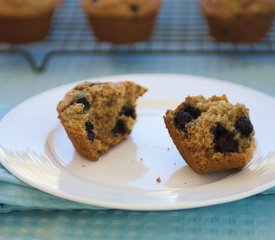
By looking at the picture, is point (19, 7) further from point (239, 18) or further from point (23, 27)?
point (239, 18)

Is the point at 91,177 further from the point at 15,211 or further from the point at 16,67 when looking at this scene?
the point at 16,67

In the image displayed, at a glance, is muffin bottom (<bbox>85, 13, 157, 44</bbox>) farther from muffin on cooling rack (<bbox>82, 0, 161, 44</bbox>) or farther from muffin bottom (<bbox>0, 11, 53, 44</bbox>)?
muffin bottom (<bbox>0, 11, 53, 44</bbox>)

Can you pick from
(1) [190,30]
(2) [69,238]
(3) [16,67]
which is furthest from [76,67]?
(2) [69,238]

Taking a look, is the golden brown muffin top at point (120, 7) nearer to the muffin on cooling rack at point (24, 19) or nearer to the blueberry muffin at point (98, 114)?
the muffin on cooling rack at point (24, 19)

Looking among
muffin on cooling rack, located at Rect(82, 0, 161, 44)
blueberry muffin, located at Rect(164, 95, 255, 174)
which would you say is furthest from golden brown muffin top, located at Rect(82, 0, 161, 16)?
blueberry muffin, located at Rect(164, 95, 255, 174)

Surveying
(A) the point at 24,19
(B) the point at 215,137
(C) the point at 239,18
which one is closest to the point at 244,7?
(C) the point at 239,18

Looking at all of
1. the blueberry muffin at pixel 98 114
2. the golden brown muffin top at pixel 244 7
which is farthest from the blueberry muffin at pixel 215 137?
the golden brown muffin top at pixel 244 7
